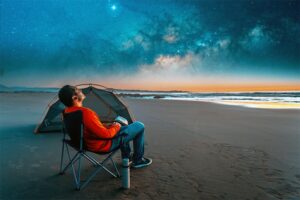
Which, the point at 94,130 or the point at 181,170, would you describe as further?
the point at 181,170

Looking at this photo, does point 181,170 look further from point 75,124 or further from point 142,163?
point 75,124

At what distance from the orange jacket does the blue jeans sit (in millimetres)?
118

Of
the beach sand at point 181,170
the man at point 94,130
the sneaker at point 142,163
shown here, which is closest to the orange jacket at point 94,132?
the man at point 94,130

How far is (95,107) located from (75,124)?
6.53 meters

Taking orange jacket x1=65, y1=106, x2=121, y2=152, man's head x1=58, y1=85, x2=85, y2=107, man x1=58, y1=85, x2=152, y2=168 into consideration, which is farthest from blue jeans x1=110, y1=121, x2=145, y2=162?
man's head x1=58, y1=85, x2=85, y2=107

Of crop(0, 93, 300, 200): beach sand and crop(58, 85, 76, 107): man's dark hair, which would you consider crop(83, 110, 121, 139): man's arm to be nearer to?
crop(58, 85, 76, 107): man's dark hair

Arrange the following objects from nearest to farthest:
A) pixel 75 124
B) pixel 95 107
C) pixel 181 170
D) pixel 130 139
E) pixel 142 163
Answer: pixel 75 124 → pixel 130 139 → pixel 181 170 → pixel 142 163 → pixel 95 107

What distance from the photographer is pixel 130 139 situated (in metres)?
5.07

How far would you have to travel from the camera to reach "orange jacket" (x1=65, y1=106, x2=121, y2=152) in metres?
4.51

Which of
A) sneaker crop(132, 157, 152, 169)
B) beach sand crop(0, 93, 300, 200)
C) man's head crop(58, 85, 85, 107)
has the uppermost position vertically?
man's head crop(58, 85, 85, 107)

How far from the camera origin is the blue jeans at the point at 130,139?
478 cm

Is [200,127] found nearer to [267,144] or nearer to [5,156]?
[267,144]

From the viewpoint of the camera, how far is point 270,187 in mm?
4664

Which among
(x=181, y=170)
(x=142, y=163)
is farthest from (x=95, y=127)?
(x=181, y=170)
